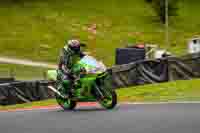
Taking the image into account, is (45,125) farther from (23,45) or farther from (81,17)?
(81,17)

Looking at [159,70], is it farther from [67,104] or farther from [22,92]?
[67,104]

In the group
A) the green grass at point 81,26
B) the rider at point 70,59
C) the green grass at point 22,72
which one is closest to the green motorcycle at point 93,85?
the rider at point 70,59

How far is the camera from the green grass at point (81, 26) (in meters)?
45.6

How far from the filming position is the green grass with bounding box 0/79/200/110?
54.3ft

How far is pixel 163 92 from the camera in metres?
17.9

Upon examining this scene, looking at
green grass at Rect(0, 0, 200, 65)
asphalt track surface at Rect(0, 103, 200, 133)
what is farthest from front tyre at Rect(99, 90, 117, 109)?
green grass at Rect(0, 0, 200, 65)

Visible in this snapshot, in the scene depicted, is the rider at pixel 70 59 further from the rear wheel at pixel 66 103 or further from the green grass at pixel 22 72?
the green grass at pixel 22 72

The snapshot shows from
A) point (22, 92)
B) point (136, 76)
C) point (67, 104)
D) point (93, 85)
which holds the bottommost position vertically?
point (22, 92)

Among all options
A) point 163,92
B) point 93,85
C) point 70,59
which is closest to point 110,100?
point 93,85

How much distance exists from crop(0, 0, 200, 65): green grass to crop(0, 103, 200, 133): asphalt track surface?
92.5 ft

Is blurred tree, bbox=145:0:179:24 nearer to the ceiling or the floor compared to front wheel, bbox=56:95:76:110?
nearer to the ceiling

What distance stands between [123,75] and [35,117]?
8.43 m

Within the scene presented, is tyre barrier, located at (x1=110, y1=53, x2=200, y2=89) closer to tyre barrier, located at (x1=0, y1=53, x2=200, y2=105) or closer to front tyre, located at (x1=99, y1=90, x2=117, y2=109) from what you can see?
tyre barrier, located at (x1=0, y1=53, x2=200, y2=105)

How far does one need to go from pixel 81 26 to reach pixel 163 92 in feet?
109
